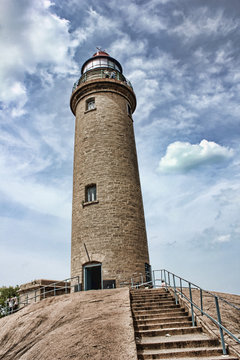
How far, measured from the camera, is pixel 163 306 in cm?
903

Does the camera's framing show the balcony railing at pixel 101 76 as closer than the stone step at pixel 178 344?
No

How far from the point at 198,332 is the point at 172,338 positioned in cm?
86

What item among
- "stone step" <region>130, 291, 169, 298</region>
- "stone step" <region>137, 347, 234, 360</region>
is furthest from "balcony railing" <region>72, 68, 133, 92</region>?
"stone step" <region>137, 347, 234, 360</region>

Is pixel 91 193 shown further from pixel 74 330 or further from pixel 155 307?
pixel 74 330

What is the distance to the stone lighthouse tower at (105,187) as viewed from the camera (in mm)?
13653

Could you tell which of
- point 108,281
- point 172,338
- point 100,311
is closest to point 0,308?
point 108,281

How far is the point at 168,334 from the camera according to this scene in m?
7.03

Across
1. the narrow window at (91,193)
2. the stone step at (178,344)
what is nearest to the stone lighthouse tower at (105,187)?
the narrow window at (91,193)

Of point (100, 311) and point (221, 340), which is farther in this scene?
point (100, 311)

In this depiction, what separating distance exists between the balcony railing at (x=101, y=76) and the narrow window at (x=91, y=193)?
7.75 meters

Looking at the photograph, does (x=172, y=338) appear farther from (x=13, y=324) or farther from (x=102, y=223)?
(x=102, y=223)

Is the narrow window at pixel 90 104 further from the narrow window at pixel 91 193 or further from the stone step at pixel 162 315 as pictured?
the stone step at pixel 162 315

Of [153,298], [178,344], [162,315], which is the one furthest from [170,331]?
[153,298]

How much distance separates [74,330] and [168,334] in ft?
7.80
